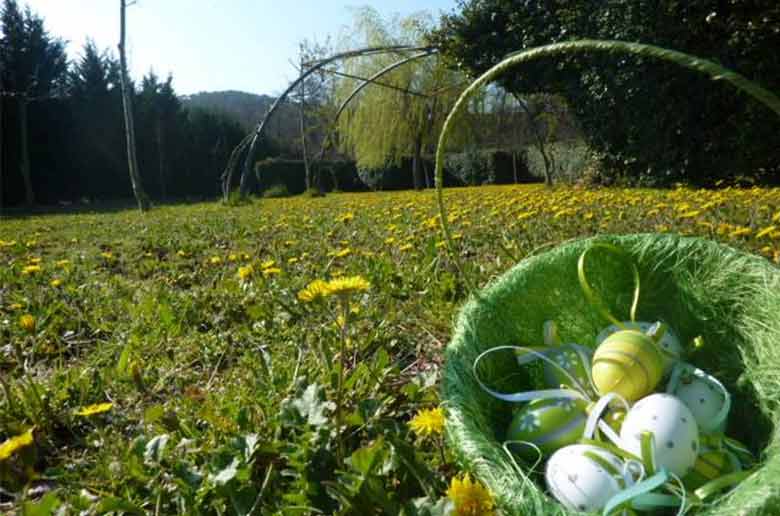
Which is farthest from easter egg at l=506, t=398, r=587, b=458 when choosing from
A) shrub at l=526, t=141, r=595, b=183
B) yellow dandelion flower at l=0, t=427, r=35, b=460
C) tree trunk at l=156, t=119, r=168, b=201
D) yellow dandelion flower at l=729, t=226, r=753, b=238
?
tree trunk at l=156, t=119, r=168, b=201

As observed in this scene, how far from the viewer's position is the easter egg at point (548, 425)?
912 millimetres

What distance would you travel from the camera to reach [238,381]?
1333 millimetres

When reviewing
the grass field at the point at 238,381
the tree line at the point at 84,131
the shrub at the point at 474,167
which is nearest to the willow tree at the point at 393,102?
the shrub at the point at 474,167

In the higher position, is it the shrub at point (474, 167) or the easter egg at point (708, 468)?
the shrub at point (474, 167)

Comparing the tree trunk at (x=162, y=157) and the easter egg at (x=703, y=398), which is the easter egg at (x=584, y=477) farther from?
the tree trunk at (x=162, y=157)

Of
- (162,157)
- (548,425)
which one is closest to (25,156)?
(162,157)

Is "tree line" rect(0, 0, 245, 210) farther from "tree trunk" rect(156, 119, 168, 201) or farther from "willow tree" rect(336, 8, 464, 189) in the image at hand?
"willow tree" rect(336, 8, 464, 189)

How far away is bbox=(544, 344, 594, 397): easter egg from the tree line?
19.4 m

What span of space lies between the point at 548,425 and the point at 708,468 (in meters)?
0.23

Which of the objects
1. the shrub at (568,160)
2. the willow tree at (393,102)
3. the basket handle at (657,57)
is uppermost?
the willow tree at (393,102)

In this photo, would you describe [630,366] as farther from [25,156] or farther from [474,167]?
[25,156]

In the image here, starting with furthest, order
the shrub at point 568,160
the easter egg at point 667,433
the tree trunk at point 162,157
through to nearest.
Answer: the tree trunk at point 162,157 < the shrub at point 568,160 < the easter egg at point 667,433

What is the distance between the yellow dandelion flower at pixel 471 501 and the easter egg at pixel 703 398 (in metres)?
0.46

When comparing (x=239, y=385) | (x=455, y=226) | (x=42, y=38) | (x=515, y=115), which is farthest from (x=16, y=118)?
(x=239, y=385)
